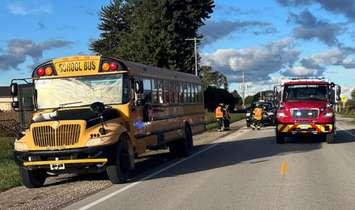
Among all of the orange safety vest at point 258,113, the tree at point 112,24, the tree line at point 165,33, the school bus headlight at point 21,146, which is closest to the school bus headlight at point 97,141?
the school bus headlight at point 21,146

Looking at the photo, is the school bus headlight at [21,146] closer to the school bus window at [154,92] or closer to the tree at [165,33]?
the school bus window at [154,92]

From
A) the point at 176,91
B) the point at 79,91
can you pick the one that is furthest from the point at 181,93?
the point at 79,91

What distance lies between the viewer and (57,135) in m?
14.4

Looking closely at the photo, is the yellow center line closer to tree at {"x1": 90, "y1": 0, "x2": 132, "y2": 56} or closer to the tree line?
the tree line

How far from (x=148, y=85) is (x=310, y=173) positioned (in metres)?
4.89

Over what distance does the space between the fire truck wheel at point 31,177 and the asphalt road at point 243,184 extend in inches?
76.6

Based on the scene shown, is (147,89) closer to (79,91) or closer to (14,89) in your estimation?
(79,91)

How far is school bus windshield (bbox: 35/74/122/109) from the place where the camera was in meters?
15.9

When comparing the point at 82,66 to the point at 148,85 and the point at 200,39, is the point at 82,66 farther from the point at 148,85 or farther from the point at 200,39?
the point at 200,39

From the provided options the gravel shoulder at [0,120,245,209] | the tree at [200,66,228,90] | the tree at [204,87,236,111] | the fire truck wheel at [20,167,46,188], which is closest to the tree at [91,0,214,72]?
the tree at [204,87,236,111]

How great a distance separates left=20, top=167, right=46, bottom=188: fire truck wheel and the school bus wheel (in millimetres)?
1670

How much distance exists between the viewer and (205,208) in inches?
432

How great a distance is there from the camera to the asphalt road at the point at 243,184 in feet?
37.8

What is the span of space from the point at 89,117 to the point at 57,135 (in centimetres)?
81
